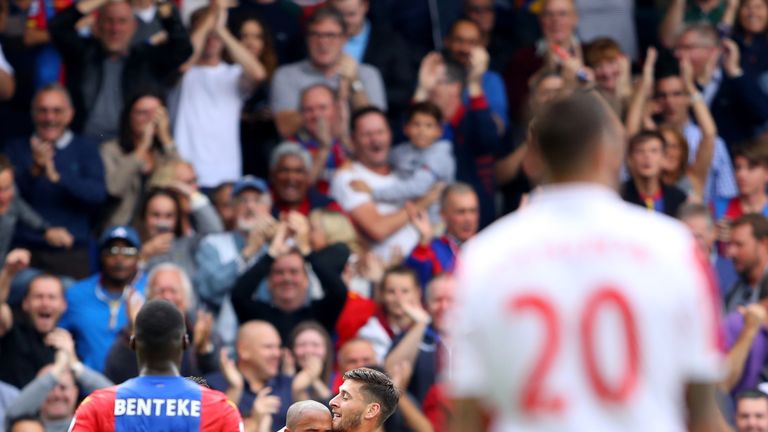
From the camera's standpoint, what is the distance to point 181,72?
42.9 feet

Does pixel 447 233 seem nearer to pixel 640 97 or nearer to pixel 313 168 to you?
pixel 313 168

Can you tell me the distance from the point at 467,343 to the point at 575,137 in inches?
19.1

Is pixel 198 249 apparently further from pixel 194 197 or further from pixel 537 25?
pixel 537 25

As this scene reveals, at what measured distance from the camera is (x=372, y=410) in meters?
6.37

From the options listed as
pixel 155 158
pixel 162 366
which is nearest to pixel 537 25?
pixel 155 158

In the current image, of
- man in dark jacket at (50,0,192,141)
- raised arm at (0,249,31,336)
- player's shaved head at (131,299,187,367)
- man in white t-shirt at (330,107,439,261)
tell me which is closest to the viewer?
player's shaved head at (131,299,187,367)

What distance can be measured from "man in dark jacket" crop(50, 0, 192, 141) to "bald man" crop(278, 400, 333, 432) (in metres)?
6.68

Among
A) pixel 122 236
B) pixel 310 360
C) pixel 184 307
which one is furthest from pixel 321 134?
pixel 310 360

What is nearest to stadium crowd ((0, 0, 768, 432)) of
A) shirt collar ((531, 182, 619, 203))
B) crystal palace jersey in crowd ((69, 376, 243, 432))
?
crystal palace jersey in crowd ((69, 376, 243, 432))

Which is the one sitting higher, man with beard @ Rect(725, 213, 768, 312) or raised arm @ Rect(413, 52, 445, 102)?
raised arm @ Rect(413, 52, 445, 102)

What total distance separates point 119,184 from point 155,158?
44 cm

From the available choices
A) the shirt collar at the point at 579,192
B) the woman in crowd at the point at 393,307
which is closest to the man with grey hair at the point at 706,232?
the woman in crowd at the point at 393,307

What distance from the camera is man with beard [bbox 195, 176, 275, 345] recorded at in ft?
37.2

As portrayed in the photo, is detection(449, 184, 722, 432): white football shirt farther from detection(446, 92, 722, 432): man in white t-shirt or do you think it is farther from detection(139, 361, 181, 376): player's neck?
detection(139, 361, 181, 376): player's neck
